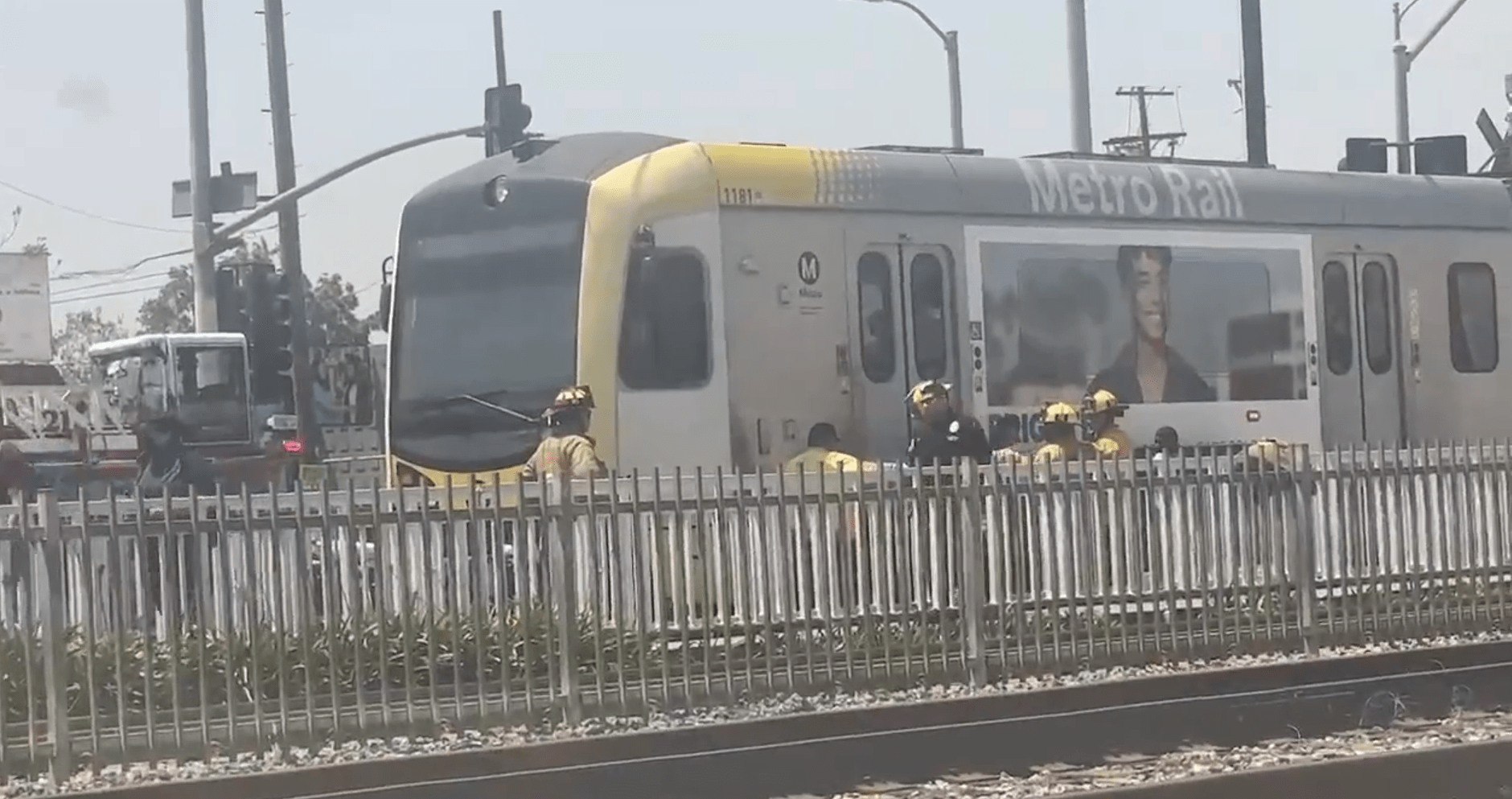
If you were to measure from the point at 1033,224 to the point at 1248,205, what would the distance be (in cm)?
238

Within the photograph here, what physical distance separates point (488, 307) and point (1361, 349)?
770 cm

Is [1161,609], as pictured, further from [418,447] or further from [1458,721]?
[418,447]

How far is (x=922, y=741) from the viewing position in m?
10.3

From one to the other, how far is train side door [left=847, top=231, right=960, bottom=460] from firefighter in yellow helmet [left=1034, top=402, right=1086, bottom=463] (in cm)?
143

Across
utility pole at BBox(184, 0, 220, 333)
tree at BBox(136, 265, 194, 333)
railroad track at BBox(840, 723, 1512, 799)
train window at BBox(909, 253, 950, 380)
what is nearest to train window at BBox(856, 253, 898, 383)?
train window at BBox(909, 253, 950, 380)

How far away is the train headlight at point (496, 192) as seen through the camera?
Result: 16234 mm

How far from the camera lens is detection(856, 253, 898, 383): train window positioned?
647 inches

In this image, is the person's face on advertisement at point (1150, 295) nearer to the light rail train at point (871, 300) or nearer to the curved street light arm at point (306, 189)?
the light rail train at point (871, 300)

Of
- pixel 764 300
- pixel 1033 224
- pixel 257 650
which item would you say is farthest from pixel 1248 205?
pixel 257 650

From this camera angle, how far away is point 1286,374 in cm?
1917

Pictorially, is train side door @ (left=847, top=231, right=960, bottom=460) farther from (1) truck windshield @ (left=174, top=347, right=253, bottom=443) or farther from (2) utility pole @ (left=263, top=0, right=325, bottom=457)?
(1) truck windshield @ (left=174, top=347, right=253, bottom=443)

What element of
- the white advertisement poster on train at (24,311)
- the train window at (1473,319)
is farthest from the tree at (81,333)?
the train window at (1473,319)

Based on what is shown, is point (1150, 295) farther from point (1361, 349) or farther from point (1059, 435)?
point (1059, 435)

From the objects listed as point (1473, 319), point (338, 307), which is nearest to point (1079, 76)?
point (1473, 319)
